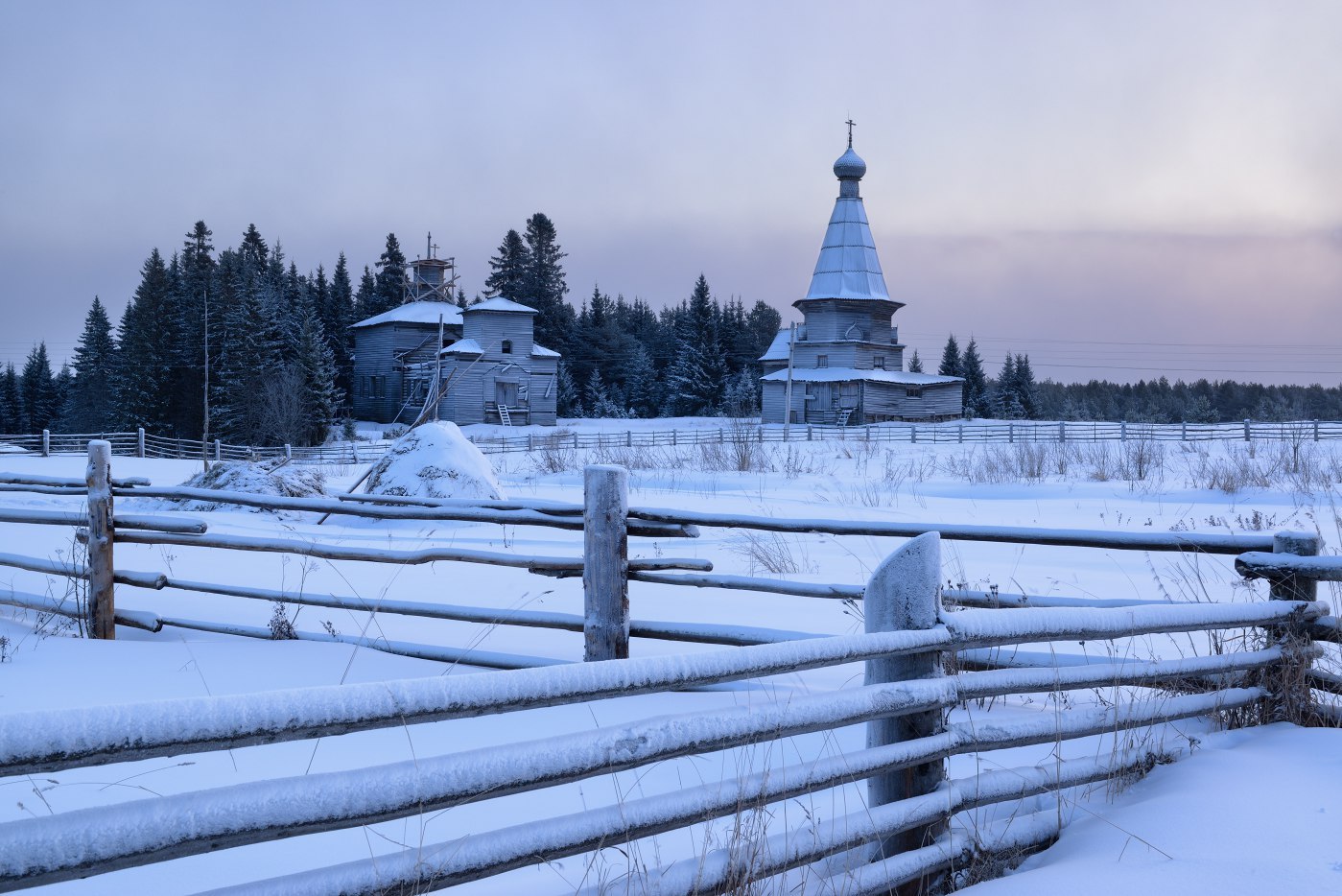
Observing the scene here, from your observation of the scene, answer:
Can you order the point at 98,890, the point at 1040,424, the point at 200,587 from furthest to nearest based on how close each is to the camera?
the point at 1040,424, the point at 200,587, the point at 98,890

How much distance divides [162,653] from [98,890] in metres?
2.98

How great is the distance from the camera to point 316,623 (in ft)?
22.4

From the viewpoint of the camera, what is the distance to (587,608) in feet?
16.5

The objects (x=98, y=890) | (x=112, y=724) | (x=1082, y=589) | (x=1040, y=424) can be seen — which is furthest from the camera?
(x=1040, y=424)

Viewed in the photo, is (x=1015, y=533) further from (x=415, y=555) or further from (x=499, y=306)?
(x=499, y=306)

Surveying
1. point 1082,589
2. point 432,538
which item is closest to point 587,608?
point 1082,589

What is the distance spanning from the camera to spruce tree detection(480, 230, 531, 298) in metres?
70.9

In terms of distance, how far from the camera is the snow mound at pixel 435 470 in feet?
39.1

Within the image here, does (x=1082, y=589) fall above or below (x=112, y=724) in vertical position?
below

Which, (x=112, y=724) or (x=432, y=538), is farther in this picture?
(x=432, y=538)

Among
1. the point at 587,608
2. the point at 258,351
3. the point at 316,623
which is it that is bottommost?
the point at 316,623

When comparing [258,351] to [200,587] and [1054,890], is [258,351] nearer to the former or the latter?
[200,587]

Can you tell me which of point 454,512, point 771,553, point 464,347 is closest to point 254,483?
point 771,553

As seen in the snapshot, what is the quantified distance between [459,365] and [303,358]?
766 cm
